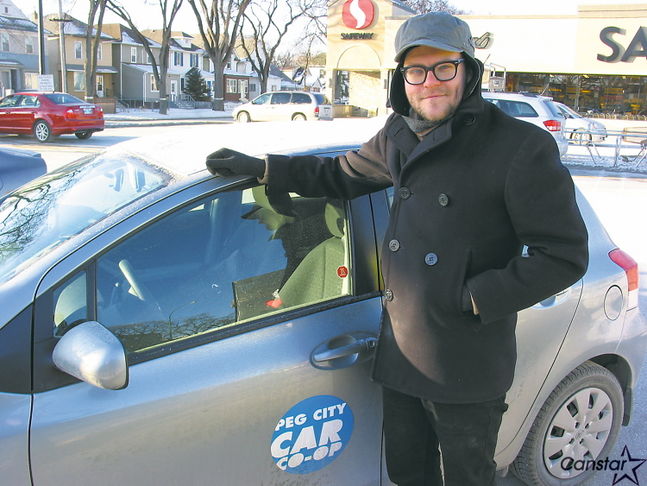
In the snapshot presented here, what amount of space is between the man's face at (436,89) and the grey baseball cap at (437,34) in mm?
37

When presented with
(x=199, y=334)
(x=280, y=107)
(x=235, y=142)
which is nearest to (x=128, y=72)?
(x=280, y=107)

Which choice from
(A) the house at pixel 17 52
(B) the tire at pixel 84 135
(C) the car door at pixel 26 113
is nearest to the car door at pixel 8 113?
(C) the car door at pixel 26 113

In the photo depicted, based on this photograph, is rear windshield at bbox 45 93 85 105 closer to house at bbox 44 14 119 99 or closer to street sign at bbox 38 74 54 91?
street sign at bbox 38 74 54 91

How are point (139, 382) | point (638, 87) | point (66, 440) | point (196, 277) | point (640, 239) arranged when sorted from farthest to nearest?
point (638, 87)
point (640, 239)
point (196, 277)
point (139, 382)
point (66, 440)

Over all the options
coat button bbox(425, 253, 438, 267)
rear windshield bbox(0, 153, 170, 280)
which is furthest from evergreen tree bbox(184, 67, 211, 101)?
coat button bbox(425, 253, 438, 267)

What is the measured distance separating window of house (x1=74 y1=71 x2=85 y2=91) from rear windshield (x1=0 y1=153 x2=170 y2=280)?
56.3m

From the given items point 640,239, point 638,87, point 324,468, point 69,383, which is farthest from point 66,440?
point 638,87

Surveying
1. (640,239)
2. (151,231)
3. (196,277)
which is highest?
(151,231)

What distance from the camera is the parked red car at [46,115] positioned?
56.7 ft

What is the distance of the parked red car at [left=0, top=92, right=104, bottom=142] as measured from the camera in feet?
56.7

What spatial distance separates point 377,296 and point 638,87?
3190 cm

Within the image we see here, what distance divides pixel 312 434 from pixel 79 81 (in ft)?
191

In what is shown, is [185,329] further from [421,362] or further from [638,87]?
[638,87]

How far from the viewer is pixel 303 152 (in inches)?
91.9
